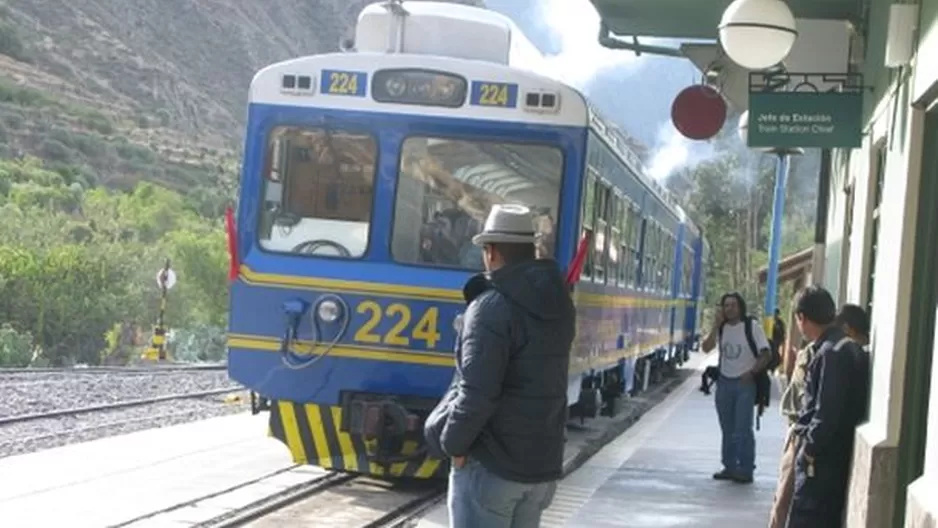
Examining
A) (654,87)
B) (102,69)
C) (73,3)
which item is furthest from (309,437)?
(654,87)

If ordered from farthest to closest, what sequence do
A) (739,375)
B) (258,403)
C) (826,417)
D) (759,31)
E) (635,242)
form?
(635,242), (739,375), (258,403), (759,31), (826,417)

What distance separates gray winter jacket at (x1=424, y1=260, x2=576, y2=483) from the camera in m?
5.26

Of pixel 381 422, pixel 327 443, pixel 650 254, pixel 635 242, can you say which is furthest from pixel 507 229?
pixel 650 254

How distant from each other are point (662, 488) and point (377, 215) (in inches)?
127

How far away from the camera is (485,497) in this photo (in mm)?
5367

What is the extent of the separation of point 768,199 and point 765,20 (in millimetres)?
56284

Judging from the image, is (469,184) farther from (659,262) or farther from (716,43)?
(659,262)

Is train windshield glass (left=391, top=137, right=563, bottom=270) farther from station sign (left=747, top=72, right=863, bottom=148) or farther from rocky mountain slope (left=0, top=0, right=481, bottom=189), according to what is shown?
rocky mountain slope (left=0, top=0, right=481, bottom=189)

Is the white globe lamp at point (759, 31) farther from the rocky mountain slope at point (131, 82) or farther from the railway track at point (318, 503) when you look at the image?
the rocky mountain slope at point (131, 82)

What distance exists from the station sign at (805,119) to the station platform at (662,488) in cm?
263

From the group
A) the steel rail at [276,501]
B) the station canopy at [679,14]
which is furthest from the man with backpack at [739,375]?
the steel rail at [276,501]

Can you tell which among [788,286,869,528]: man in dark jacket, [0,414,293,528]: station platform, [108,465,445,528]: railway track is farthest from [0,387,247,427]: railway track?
[788,286,869,528]: man in dark jacket

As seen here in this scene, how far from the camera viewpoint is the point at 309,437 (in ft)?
36.4

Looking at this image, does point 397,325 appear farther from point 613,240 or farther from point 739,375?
point 613,240
